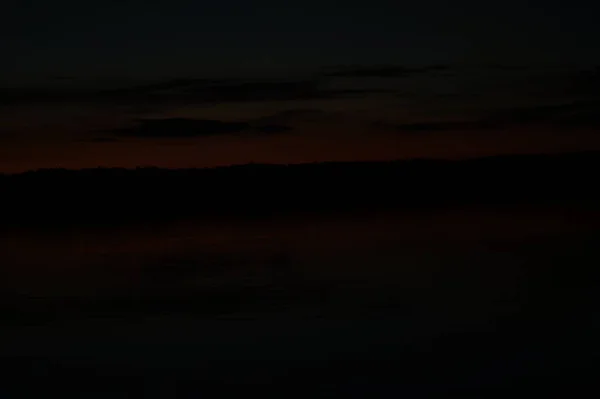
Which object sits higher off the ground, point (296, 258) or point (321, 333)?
point (296, 258)

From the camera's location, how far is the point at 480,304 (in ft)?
26.6

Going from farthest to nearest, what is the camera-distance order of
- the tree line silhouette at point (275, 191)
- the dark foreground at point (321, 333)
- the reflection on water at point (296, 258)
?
the tree line silhouette at point (275, 191) < the reflection on water at point (296, 258) < the dark foreground at point (321, 333)

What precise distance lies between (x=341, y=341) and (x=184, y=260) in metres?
4.90

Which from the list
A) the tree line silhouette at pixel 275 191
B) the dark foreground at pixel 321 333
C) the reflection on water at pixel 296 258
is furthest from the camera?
the tree line silhouette at pixel 275 191

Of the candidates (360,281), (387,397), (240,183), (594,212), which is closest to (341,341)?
(387,397)

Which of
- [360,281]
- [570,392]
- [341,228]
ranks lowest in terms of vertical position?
[570,392]

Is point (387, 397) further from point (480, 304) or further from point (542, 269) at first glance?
point (542, 269)

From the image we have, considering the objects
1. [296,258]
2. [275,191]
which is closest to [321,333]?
[296,258]

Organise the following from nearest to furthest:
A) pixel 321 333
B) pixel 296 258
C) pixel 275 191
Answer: pixel 321 333
pixel 296 258
pixel 275 191

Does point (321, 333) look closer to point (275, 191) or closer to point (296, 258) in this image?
point (296, 258)

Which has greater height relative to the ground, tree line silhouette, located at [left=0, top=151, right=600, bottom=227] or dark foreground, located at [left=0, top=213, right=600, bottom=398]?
tree line silhouette, located at [left=0, top=151, right=600, bottom=227]

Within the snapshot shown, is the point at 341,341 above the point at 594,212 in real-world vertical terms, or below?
below

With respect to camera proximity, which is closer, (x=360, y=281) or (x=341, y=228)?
(x=360, y=281)

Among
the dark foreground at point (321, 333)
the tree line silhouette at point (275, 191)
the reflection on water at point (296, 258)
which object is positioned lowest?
the dark foreground at point (321, 333)
